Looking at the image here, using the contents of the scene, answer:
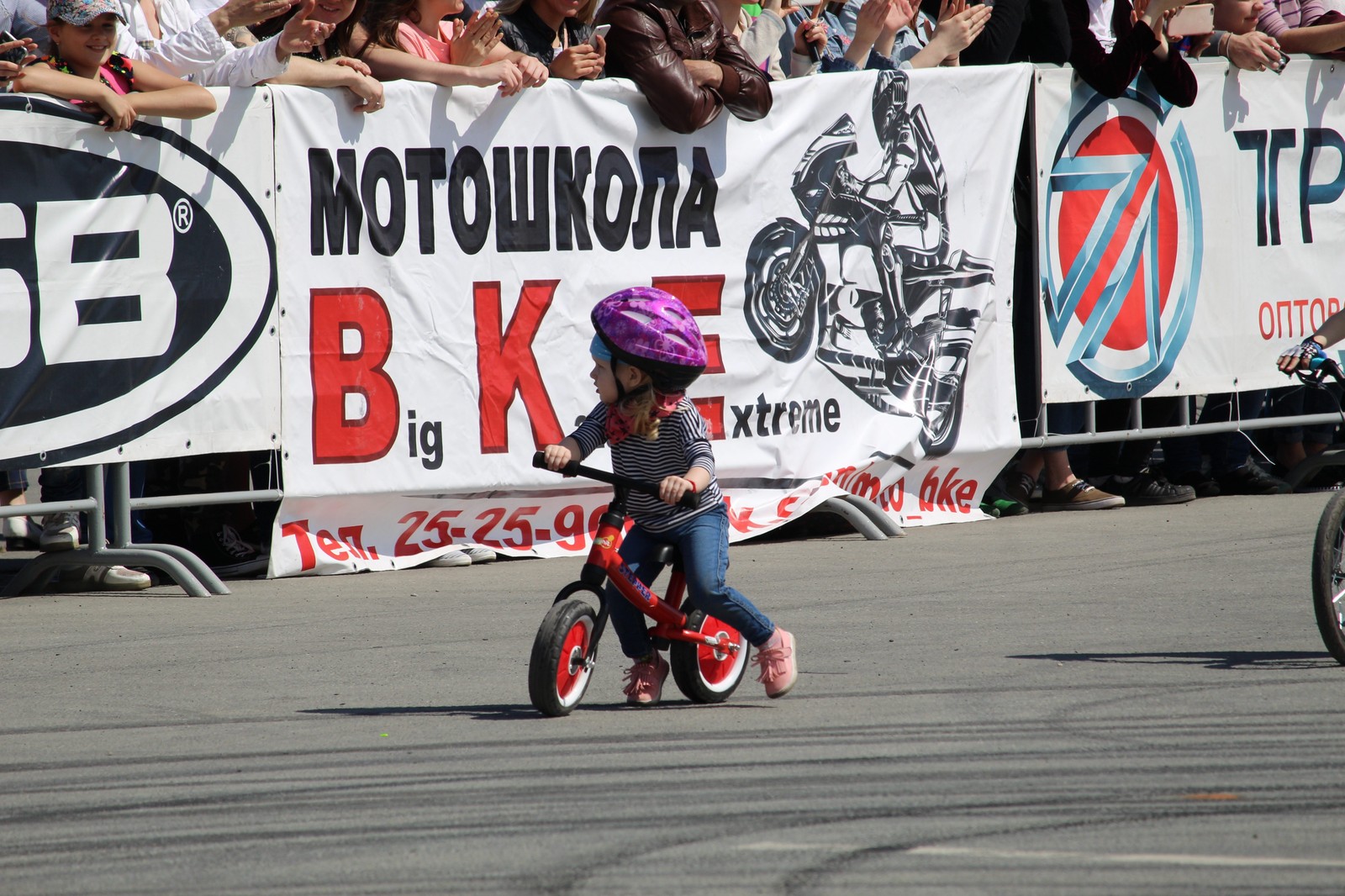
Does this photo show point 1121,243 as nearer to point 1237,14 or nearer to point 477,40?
point 1237,14

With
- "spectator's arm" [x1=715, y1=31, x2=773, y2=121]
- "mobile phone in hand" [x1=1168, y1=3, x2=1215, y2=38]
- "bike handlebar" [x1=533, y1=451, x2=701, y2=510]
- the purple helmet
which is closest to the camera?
"bike handlebar" [x1=533, y1=451, x2=701, y2=510]

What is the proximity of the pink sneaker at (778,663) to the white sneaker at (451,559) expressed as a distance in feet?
12.3

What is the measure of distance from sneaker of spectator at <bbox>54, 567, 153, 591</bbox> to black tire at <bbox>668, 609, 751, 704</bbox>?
3.62 m

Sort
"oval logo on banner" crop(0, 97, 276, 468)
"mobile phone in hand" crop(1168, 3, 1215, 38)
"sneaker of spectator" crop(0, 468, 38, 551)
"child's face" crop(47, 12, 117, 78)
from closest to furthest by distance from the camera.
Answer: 1. "oval logo on banner" crop(0, 97, 276, 468)
2. "child's face" crop(47, 12, 117, 78)
3. "sneaker of spectator" crop(0, 468, 38, 551)
4. "mobile phone in hand" crop(1168, 3, 1215, 38)

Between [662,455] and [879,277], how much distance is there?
482 centimetres

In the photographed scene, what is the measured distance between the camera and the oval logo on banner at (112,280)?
8.41 m

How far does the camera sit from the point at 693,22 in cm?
1039

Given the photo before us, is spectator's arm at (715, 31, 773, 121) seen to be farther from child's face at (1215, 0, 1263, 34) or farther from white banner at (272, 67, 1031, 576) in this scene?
child's face at (1215, 0, 1263, 34)

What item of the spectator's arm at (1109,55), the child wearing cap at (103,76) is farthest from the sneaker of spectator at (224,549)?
the spectator's arm at (1109,55)

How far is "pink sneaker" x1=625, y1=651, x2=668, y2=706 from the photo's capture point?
631cm

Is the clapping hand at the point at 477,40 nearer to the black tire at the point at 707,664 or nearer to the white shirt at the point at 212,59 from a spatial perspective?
the white shirt at the point at 212,59

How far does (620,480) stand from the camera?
6.17 m

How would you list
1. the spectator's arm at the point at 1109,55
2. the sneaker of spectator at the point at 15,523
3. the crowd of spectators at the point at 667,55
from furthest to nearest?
the spectator's arm at the point at 1109,55 → the sneaker of spectator at the point at 15,523 → the crowd of spectators at the point at 667,55

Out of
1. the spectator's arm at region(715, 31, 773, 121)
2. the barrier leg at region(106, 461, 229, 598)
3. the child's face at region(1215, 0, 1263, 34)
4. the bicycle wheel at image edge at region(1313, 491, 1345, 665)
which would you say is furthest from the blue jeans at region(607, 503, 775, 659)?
the child's face at region(1215, 0, 1263, 34)
